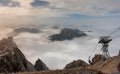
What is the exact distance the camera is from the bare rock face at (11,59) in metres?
137

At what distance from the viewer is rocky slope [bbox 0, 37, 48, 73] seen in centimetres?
13662

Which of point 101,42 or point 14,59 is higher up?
point 101,42

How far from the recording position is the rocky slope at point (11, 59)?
13662 cm

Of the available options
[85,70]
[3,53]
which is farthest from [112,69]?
[3,53]

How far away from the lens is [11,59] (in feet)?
472

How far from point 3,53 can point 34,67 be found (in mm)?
17718

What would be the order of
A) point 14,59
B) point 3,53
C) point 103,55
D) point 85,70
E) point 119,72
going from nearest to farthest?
point 119,72 < point 85,70 < point 103,55 < point 3,53 < point 14,59

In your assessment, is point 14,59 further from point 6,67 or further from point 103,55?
point 103,55

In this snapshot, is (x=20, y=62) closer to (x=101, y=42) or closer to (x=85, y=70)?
(x=101, y=42)

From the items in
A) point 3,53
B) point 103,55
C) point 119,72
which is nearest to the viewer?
point 119,72

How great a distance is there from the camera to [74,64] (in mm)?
126625

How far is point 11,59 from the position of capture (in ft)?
472

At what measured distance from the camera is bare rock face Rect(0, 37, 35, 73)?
13662 centimetres

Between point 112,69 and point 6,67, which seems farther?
point 6,67
